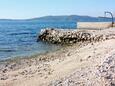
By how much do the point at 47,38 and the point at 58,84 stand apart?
3690 cm

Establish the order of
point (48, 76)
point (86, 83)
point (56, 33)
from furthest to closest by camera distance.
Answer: point (56, 33) → point (48, 76) → point (86, 83)

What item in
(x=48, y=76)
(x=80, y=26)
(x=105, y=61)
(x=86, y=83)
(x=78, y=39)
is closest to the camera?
(x=86, y=83)

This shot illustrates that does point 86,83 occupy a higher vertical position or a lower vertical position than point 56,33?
higher

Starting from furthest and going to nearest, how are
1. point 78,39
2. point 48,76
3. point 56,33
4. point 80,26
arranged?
point 80,26 < point 56,33 < point 78,39 < point 48,76

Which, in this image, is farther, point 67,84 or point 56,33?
point 56,33

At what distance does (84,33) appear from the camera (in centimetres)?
3609

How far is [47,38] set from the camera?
4331cm

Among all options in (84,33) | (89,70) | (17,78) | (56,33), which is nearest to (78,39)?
(84,33)

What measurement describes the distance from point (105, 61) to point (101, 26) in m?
37.8

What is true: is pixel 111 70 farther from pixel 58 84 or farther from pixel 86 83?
pixel 58 84

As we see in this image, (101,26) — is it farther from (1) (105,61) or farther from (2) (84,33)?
(1) (105,61)

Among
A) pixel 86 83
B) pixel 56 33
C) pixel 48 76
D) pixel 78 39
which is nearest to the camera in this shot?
pixel 86 83

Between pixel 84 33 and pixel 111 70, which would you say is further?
pixel 84 33

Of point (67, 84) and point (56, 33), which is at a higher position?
point (67, 84)
